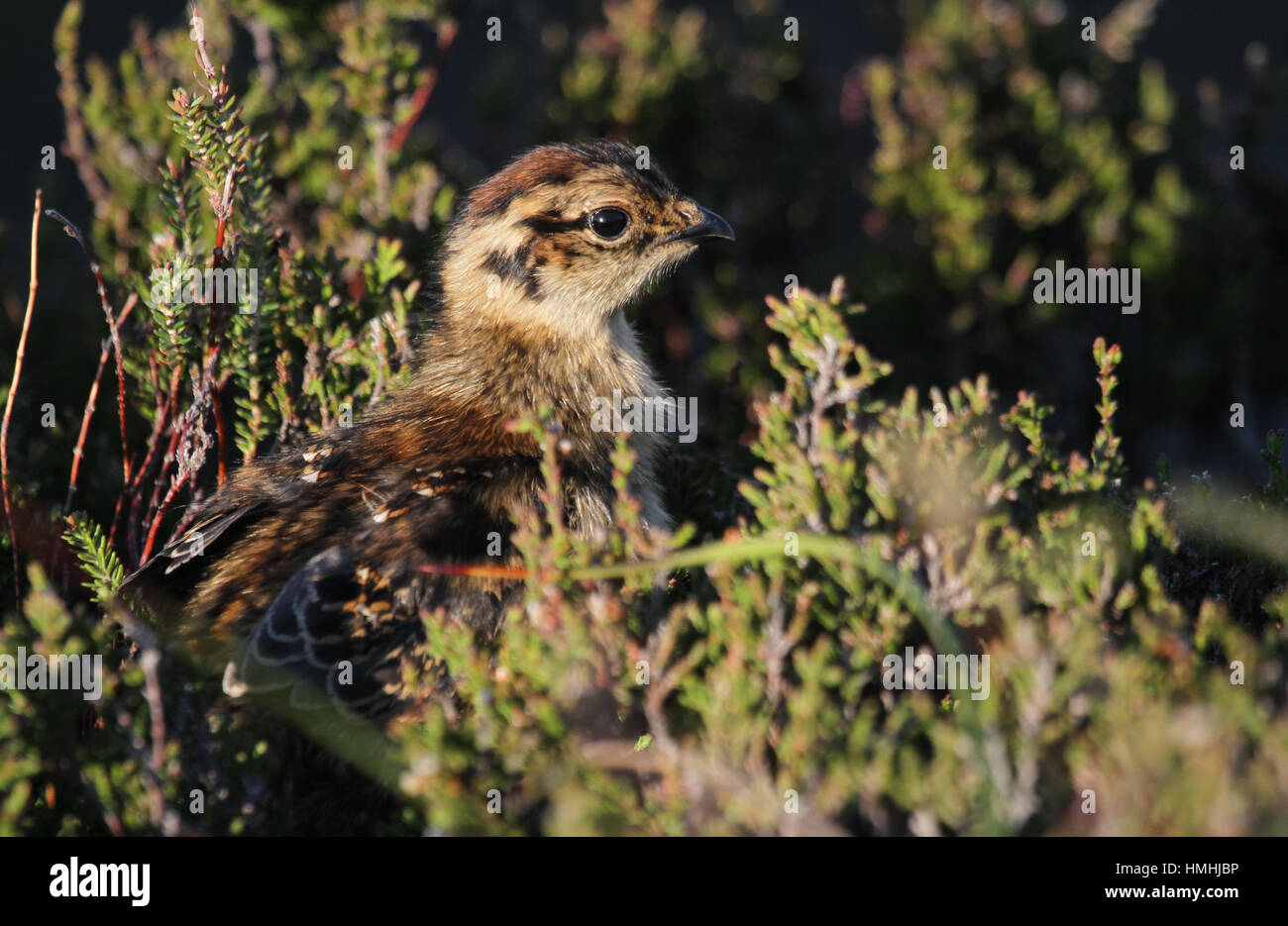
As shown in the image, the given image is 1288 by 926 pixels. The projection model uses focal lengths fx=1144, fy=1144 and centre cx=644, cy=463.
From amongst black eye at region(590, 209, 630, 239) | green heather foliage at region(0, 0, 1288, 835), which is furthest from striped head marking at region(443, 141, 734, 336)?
green heather foliage at region(0, 0, 1288, 835)

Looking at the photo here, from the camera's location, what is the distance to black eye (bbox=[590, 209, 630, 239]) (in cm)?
451

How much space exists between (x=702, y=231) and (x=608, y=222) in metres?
0.41

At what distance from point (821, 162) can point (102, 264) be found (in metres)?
4.54

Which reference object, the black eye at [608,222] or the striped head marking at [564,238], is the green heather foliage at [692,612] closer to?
the striped head marking at [564,238]

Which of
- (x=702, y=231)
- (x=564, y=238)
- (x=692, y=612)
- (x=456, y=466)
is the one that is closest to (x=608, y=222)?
(x=564, y=238)

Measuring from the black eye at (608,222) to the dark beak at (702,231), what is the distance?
0.20 metres

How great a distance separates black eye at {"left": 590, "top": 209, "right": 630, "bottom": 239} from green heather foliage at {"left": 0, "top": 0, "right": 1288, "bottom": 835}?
31.8 inches

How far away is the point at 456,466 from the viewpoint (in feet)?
12.3

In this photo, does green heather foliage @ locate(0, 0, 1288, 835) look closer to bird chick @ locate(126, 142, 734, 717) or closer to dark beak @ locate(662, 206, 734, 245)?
bird chick @ locate(126, 142, 734, 717)

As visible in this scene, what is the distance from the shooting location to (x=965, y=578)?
3172mm

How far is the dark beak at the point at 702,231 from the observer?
15.3 ft

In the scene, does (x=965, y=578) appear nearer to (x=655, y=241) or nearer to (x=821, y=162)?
(x=655, y=241)

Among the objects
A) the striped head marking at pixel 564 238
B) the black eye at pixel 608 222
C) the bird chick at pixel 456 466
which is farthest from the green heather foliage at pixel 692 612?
the black eye at pixel 608 222

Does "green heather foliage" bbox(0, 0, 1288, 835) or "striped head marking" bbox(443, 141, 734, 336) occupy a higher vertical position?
"striped head marking" bbox(443, 141, 734, 336)
